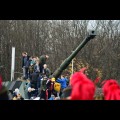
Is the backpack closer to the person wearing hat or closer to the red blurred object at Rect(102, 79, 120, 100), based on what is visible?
the person wearing hat

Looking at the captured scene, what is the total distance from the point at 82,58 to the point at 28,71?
23.4 metres

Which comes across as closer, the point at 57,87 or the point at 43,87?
the point at 43,87

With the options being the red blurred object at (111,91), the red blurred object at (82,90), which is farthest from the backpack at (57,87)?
the red blurred object at (82,90)

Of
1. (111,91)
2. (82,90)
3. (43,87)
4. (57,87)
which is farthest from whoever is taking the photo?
(57,87)

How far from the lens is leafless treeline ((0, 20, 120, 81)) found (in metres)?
40.2

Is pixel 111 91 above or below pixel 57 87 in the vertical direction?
above

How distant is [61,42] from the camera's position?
43.2 metres

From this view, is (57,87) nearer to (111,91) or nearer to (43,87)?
(43,87)

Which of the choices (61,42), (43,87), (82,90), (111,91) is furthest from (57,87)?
(61,42)

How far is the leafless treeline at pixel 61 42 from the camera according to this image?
40156 millimetres

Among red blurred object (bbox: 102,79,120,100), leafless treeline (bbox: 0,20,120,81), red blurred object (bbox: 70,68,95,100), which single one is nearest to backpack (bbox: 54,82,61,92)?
red blurred object (bbox: 102,79,120,100)

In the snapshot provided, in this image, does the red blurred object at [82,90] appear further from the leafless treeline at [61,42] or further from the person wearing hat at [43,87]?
the leafless treeline at [61,42]

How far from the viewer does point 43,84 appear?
14.7m
